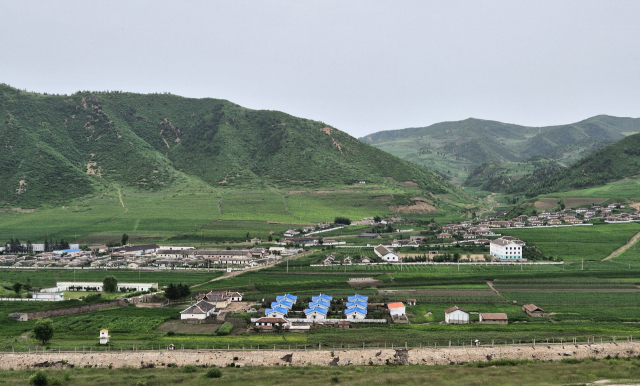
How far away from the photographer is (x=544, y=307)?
1907 inches

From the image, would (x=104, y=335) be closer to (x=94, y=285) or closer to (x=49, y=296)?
(x=49, y=296)

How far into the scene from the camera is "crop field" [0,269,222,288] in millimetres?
63188

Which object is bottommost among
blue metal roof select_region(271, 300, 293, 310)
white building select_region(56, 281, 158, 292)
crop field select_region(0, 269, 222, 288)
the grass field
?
the grass field

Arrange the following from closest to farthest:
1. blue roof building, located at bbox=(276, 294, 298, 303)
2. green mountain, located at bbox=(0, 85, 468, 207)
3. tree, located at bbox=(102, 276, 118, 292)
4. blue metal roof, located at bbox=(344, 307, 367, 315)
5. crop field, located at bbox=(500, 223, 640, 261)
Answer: blue metal roof, located at bbox=(344, 307, 367, 315) → blue roof building, located at bbox=(276, 294, 298, 303) → tree, located at bbox=(102, 276, 118, 292) → crop field, located at bbox=(500, 223, 640, 261) → green mountain, located at bbox=(0, 85, 468, 207)

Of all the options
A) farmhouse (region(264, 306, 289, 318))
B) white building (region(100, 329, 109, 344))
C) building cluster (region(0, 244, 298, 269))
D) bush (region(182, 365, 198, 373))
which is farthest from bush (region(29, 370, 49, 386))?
building cluster (region(0, 244, 298, 269))

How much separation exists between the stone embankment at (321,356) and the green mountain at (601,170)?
11173 cm

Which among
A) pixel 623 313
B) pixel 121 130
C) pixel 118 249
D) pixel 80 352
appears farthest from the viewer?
pixel 121 130

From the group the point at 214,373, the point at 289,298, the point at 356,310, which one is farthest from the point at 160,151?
the point at 214,373

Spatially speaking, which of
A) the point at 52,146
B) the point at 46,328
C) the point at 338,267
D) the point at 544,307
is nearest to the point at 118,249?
the point at 338,267

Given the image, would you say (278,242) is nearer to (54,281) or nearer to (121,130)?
(54,281)

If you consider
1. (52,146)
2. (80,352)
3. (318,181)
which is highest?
A: (52,146)

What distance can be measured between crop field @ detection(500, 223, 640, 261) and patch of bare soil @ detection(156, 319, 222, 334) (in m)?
51.2

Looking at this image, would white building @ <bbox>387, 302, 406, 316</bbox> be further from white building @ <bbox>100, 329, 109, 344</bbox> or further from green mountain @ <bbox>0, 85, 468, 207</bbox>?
green mountain @ <bbox>0, 85, 468, 207</bbox>

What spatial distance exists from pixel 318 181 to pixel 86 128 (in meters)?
86.8
